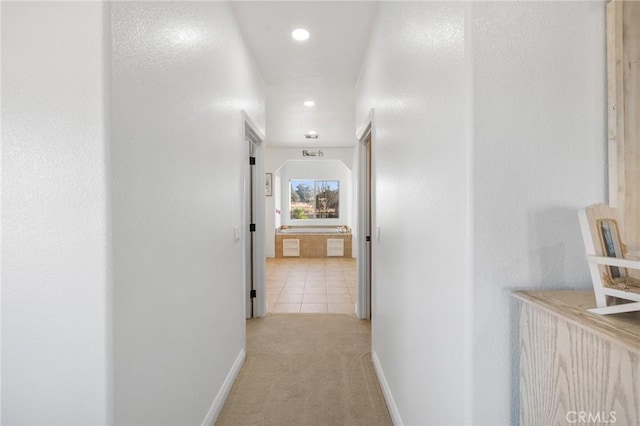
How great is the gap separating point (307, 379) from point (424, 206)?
5.71 feet

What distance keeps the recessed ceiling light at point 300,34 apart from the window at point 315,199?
6.18 meters

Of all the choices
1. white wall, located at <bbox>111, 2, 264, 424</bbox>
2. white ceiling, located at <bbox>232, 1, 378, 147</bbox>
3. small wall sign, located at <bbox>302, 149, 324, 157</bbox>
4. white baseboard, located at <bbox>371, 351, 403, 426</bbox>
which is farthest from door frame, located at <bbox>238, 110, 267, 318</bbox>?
small wall sign, located at <bbox>302, 149, 324, 157</bbox>

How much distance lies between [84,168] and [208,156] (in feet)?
2.93

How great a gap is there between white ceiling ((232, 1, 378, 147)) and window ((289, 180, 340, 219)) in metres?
3.82

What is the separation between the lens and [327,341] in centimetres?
313

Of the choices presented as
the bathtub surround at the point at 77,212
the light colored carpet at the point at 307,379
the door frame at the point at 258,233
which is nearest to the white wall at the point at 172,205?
the bathtub surround at the point at 77,212

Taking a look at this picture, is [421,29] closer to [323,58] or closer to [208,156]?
[208,156]

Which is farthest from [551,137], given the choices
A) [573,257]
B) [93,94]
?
[93,94]

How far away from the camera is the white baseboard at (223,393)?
1.88 metres

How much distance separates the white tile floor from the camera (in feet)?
13.8

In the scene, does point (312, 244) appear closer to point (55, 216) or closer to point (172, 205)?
point (172, 205)

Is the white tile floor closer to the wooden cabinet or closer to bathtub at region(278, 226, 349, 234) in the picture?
bathtub at region(278, 226, 349, 234)
